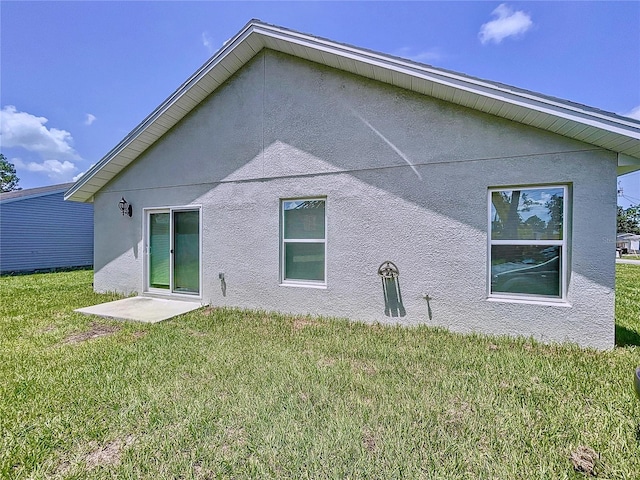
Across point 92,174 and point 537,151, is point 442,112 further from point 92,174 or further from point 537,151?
point 92,174

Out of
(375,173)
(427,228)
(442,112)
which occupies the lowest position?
(427,228)

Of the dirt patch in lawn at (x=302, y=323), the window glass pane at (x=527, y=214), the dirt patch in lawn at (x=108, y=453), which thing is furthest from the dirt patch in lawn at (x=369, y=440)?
the window glass pane at (x=527, y=214)

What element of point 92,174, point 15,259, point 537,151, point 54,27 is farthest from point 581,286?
point 15,259

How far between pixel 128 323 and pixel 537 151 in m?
7.63

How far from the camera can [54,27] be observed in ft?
26.9

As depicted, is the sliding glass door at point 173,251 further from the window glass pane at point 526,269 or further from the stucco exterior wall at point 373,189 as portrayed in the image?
the window glass pane at point 526,269

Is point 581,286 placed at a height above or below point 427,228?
below

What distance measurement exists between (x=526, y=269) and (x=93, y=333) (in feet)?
24.0

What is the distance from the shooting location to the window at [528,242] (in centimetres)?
443

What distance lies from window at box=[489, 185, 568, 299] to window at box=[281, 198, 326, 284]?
2973 millimetres

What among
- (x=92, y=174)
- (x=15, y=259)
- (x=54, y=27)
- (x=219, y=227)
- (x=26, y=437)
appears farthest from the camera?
(x=15, y=259)

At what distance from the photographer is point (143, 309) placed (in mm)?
6430

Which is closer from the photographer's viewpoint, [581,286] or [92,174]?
[581,286]

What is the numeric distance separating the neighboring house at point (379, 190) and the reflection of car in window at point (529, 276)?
0.02 metres
